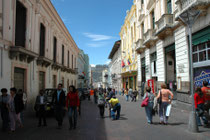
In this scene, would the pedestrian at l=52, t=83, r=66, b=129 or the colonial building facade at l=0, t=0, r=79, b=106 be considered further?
the colonial building facade at l=0, t=0, r=79, b=106

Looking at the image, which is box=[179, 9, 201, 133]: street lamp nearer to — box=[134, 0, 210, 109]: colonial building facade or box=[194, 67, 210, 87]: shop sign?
box=[134, 0, 210, 109]: colonial building facade

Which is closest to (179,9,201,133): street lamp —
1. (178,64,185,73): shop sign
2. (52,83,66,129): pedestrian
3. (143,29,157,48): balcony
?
(52,83,66,129): pedestrian

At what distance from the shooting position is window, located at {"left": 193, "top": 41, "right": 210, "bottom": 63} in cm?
925

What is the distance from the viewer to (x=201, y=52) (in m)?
9.80

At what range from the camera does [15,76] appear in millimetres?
10680

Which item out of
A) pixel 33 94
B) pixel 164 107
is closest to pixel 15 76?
pixel 33 94

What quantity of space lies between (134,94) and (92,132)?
13744 millimetres

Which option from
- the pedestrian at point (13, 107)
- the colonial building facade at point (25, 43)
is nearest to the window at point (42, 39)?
the colonial building facade at point (25, 43)

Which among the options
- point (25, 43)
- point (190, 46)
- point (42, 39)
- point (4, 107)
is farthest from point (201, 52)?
point (42, 39)

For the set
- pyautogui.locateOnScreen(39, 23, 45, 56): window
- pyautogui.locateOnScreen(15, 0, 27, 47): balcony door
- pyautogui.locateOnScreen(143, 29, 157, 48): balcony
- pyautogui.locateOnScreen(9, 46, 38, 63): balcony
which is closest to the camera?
pyautogui.locateOnScreen(9, 46, 38, 63): balcony

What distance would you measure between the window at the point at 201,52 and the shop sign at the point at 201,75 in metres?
0.59

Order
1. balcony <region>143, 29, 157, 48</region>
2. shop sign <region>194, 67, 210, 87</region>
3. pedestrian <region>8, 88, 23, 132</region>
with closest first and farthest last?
pedestrian <region>8, 88, 23, 132</region>, shop sign <region>194, 67, 210, 87</region>, balcony <region>143, 29, 157, 48</region>

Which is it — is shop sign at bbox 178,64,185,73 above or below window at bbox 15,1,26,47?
below

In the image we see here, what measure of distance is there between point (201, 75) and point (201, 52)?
1.33m
